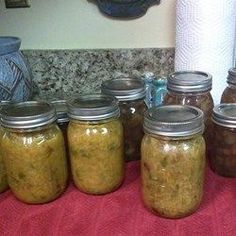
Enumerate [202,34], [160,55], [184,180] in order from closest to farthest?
[184,180] → [202,34] → [160,55]

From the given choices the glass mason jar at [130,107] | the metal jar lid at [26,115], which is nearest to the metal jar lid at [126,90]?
the glass mason jar at [130,107]

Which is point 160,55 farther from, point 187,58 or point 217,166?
point 217,166

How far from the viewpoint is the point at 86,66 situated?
2.49ft

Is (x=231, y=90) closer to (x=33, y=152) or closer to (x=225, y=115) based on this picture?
(x=225, y=115)

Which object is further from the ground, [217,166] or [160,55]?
[160,55]

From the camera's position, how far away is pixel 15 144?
465 mm

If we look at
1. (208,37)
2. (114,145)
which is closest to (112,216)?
(114,145)

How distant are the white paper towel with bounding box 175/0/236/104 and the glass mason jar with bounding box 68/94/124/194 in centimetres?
21

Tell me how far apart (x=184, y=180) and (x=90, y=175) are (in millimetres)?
131

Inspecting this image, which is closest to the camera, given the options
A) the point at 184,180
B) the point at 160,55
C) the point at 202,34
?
the point at 184,180

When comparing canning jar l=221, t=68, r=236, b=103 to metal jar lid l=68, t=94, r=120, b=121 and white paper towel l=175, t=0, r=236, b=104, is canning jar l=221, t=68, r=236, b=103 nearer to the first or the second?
white paper towel l=175, t=0, r=236, b=104

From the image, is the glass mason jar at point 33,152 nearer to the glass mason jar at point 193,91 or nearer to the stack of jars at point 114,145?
the stack of jars at point 114,145

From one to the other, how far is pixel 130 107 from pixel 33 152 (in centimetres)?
18

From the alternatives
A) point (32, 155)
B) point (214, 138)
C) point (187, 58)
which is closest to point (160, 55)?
point (187, 58)
